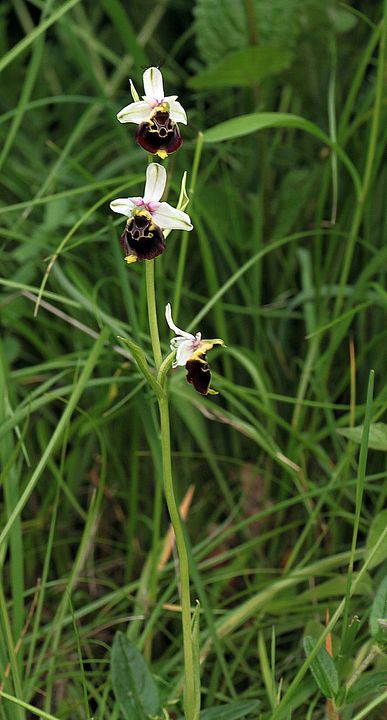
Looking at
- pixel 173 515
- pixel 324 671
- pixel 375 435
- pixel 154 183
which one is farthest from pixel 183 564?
pixel 154 183

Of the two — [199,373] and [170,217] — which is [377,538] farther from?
[170,217]

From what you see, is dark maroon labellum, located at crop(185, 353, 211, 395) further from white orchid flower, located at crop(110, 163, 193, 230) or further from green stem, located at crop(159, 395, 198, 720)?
white orchid flower, located at crop(110, 163, 193, 230)

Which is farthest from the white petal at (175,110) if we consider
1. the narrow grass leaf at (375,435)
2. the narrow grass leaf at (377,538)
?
the narrow grass leaf at (377,538)

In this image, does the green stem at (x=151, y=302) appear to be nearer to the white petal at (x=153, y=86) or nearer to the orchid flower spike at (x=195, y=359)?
the orchid flower spike at (x=195, y=359)

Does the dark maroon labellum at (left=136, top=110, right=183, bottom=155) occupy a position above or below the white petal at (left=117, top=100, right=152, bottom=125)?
below

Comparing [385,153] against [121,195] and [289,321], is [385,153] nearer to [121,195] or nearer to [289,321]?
[289,321]

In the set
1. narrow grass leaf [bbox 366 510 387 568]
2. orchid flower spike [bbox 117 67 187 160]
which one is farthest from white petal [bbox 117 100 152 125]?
narrow grass leaf [bbox 366 510 387 568]

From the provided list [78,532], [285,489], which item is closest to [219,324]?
[285,489]
